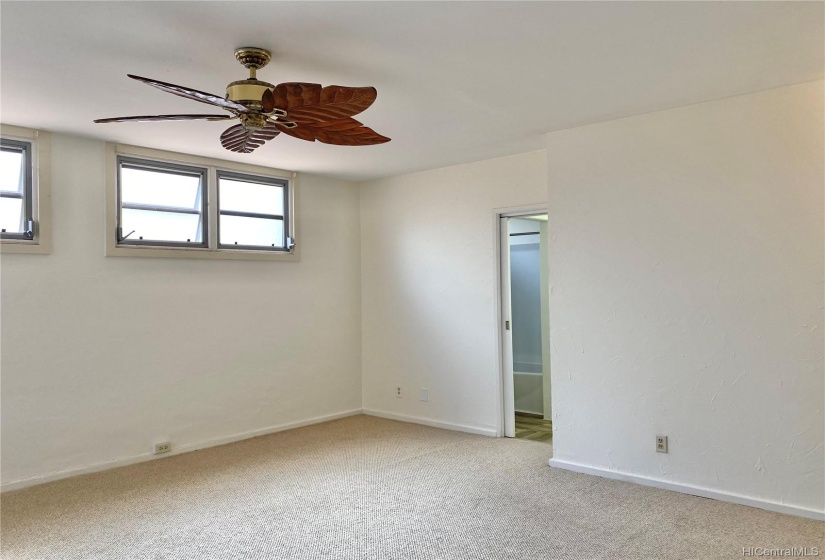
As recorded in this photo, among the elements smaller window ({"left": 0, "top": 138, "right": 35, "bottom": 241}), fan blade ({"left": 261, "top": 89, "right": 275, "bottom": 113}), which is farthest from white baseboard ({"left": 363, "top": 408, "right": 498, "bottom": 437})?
fan blade ({"left": 261, "top": 89, "right": 275, "bottom": 113})

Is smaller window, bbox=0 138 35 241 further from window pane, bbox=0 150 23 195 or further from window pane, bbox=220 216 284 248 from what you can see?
window pane, bbox=220 216 284 248

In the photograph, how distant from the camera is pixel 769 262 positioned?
3.45 metres

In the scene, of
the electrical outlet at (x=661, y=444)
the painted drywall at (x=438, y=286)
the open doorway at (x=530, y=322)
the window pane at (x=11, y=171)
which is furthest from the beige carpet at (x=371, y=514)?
the window pane at (x=11, y=171)

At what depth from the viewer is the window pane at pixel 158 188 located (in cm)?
461

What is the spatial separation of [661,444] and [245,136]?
309 centimetres

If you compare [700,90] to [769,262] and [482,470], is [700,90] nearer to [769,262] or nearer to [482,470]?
[769,262]

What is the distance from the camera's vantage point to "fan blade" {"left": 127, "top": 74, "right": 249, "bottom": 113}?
2.23 m

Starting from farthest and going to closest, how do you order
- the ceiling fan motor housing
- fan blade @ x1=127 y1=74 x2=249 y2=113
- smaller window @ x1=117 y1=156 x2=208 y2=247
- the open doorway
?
the open doorway
smaller window @ x1=117 y1=156 x2=208 y2=247
the ceiling fan motor housing
fan blade @ x1=127 y1=74 x2=249 y2=113

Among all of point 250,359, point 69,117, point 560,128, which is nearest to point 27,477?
point 250,359

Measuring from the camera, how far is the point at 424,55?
9.49 ft

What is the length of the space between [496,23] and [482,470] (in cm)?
295

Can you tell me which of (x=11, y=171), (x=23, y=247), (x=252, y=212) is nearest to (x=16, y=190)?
(x=11, y=171)

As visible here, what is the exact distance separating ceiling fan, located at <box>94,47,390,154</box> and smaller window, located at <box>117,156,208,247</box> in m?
1.91

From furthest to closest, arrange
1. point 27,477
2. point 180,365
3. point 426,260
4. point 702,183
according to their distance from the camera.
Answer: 1. point 426,260
2. point 180,365
3. point 27,477
4. point 702,183
